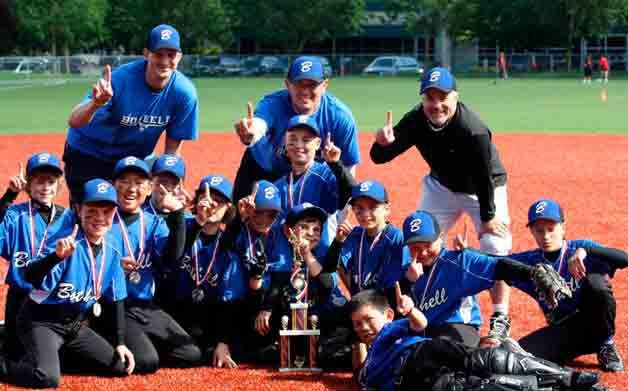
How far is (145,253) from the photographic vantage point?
6.54 metres

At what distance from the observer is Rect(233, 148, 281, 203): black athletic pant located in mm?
7574

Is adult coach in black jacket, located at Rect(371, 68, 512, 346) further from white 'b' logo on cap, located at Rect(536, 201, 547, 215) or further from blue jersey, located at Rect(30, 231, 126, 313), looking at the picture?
blue jersey, located at Rect(30, 231, 126, 313)

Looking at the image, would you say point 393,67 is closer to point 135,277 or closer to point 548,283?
point 135,277

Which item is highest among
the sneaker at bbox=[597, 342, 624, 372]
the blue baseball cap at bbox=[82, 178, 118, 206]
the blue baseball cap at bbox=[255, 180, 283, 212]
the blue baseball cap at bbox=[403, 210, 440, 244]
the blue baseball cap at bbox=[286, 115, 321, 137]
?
the blue baseball cap at bbox=[286, 115, 321, 137]

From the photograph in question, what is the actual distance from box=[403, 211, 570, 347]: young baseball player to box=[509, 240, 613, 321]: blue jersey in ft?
1.22

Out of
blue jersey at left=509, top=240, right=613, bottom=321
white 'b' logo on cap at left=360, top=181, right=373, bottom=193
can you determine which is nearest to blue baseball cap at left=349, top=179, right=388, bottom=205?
white 'b' logo on cap at left=360, top=181, right=373, bottom=193

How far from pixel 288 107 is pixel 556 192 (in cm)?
734

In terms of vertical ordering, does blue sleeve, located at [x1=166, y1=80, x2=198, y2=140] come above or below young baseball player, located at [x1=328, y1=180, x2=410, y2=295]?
above

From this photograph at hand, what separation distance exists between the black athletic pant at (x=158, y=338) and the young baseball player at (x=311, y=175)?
111 centimetres

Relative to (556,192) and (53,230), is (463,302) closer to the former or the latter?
(53,230)

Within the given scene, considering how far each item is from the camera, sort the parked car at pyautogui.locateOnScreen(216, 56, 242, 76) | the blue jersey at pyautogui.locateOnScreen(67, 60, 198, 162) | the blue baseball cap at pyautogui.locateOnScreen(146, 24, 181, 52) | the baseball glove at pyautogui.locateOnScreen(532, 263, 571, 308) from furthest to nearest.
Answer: the parked car at pyautogui.locateOnScreen(216, 56, 242, 76) → the blue jersey at pyautogui.locateOnScreen(67, 60, 198, 162) → the blue baseball cap at pyautogui.locateOnScreen(146, 24, 181, 52) → the baseball glove at pyautogui.locateOnScreen(532, 263, 571, 308)

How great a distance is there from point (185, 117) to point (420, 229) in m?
2.36

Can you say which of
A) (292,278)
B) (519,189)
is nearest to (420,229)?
(292,278)

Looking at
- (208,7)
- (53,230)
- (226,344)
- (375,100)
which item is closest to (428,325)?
(226,344)
